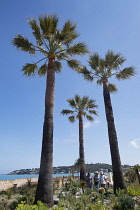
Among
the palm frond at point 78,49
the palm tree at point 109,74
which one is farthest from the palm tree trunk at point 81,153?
the palm frond at point 78,49

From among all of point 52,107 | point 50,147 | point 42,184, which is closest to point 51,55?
point 52,107

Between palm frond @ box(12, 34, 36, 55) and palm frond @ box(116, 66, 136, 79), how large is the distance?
255 inches

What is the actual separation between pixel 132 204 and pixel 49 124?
4556mm

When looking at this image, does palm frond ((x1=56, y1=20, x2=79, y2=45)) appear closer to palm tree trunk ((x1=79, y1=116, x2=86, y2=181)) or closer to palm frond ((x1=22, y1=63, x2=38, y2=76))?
palm frond ((x1=22, y1=63, x2=38, y2=76))

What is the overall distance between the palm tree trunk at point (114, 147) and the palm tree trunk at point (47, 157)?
157 inches

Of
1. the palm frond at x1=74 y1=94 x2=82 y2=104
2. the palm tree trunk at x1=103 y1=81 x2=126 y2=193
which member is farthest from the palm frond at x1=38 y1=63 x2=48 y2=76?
the palm frond at x1=74 y1=94 x2=82 y2=104

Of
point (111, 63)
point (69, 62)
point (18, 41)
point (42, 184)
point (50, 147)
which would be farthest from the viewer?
point (111, 63)

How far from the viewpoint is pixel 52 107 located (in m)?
8.27

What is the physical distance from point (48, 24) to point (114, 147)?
7.92 metres

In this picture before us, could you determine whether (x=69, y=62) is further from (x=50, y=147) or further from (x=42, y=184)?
(x=42, y=184)

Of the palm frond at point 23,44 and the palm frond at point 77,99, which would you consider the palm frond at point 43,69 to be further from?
the palm frond at point 77,99

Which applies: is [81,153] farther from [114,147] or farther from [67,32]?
[67,32]

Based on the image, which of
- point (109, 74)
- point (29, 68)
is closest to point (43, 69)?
point (29, 68)

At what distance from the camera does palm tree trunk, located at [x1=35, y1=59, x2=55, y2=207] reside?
6339mm
